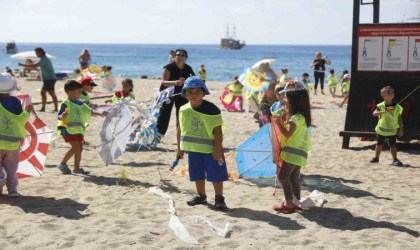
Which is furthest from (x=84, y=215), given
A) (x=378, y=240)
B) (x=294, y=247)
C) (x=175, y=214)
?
(x=378, y=240)

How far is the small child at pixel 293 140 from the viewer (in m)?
5.80

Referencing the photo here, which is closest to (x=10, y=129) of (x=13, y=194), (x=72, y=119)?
(x=13, y=194)

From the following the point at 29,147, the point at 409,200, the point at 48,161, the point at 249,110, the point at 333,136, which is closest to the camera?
the point at 409,200

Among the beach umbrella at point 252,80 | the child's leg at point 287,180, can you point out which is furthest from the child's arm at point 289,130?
the beach umbrella at point 252,80

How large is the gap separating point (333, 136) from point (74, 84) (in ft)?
19.7

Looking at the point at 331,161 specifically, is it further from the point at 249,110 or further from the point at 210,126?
the point at 249,110

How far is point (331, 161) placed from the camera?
911 cm

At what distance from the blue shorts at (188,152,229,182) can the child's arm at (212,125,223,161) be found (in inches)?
3.5

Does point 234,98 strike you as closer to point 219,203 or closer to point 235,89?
point 235,89

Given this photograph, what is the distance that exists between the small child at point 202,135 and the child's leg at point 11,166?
187 cm

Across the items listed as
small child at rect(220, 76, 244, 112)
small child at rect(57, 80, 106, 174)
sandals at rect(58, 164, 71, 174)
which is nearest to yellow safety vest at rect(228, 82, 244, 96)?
small child at rect(220, 76, 244, 112)

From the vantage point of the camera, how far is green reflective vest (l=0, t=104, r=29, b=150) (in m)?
6.16

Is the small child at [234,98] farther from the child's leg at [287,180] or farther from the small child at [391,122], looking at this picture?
the child's leg at [287,180]

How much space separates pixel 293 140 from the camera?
591 centimetres
